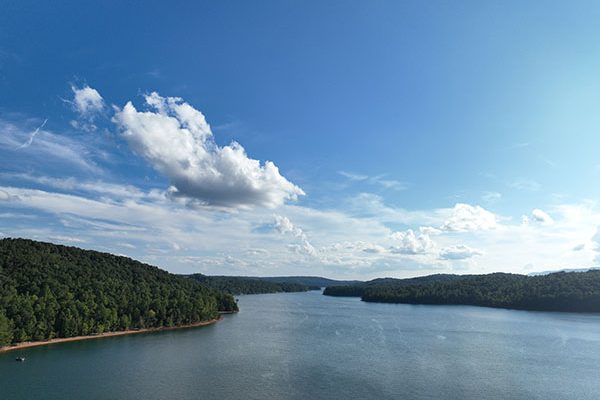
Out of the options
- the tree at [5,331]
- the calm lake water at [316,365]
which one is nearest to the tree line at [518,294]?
the calm lake water at [316,365]

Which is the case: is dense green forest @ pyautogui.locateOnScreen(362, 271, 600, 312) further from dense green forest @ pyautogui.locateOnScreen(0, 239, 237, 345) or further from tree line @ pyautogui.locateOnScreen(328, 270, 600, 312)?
dense green forest @ pyautogui.locateOnScreen(0, 239, 237, 345)

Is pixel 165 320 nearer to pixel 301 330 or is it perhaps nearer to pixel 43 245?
pixel 301 330

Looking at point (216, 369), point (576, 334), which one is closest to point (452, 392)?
point (216, 369)

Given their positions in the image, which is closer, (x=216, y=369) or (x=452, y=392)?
(x=452, y=392)

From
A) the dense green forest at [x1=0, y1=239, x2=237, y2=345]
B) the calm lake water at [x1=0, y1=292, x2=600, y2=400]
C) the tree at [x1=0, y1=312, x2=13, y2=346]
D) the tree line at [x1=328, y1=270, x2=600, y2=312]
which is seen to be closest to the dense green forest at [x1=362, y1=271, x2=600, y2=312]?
the tree line at [x1=328, y1=270, x2=600, y2=312]

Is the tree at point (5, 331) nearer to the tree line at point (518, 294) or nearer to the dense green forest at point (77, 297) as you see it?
the dense green forest at point (77, 297)

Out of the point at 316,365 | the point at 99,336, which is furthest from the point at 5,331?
the point at 316,365

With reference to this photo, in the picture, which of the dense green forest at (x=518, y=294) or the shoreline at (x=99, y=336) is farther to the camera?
the dense green forest at (x=518, y=294)
